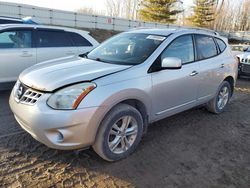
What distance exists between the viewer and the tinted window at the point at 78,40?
628cm

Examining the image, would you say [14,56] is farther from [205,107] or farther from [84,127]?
[205,107]

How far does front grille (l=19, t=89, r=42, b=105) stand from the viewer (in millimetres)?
2855

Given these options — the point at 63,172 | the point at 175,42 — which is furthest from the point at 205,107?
the point at 63,172

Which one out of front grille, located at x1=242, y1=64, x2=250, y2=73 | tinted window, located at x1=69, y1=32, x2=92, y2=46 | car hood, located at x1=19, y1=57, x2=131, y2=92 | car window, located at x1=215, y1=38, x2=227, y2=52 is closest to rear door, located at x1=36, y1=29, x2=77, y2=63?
tinted window, located at x1=69, y1=32, x2=92, y2=46

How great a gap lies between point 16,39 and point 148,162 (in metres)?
3.98

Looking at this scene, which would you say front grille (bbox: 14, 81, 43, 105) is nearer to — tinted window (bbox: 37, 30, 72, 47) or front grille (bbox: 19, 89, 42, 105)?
front grille (bbox: 19, 89, 42, 105)

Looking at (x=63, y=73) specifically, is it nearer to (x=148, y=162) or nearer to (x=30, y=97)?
(x=30, y=97)

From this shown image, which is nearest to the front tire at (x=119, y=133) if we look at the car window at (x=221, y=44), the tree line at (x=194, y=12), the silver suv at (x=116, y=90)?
the silver suv at (x=116, y=90)

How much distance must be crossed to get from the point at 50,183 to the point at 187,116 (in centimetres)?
313

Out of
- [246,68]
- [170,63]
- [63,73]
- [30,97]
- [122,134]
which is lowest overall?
[122,134]

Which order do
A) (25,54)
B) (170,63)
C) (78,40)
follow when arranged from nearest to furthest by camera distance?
(170,63)
(25,54)
(78,40)

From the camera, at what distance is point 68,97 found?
2773 mm

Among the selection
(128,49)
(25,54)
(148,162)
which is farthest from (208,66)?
(25,54)

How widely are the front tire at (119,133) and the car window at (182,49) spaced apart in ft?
3.39
